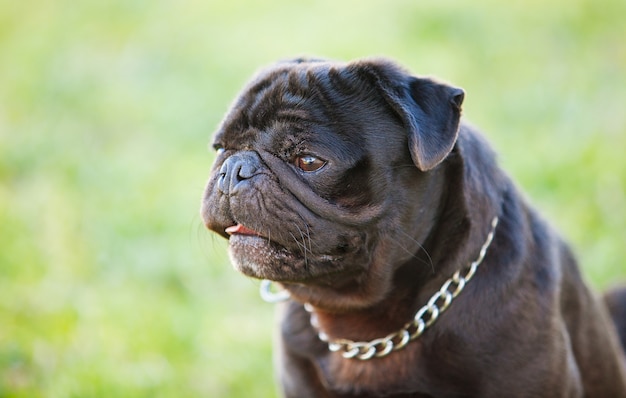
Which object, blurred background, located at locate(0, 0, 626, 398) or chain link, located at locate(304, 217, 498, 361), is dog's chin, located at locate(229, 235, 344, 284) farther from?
blurred background, located at locate(0, 0, 626, 398)

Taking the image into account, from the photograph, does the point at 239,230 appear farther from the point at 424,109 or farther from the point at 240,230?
the point at 424,109

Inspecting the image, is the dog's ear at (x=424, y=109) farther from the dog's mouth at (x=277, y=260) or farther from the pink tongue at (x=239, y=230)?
the pink tongue at (x=239, y=230)

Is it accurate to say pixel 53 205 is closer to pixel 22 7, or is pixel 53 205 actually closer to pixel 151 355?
pixel 151 355

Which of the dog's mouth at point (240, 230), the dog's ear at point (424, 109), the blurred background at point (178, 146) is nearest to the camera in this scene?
the dog's ear at point (424, 109)

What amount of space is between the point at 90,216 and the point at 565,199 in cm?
421

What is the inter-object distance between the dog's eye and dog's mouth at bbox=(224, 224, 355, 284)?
0.35m

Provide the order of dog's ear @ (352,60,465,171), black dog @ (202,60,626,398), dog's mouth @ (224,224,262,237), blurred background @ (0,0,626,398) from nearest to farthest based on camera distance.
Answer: dog's ear @ (352,60,465,171) → black dog @ (202,60,626,398) → dog's mouth @ (224,224,262,237) → blurred background @ (0,0,626,398)

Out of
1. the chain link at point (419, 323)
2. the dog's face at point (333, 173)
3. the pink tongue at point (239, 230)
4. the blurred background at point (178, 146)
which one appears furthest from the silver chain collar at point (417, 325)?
the blurred background at point (178, 146)

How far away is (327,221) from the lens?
351 centimetres

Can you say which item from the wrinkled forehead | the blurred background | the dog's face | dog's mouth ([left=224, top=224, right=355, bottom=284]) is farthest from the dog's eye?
the blurred background

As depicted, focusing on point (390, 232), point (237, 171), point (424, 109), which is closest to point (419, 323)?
point (390, 232)

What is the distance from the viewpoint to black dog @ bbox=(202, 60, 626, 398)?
3508 millimetres

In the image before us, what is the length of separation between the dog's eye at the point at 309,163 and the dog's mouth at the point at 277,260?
348 mm

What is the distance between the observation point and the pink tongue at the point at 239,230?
3654 millimetres
